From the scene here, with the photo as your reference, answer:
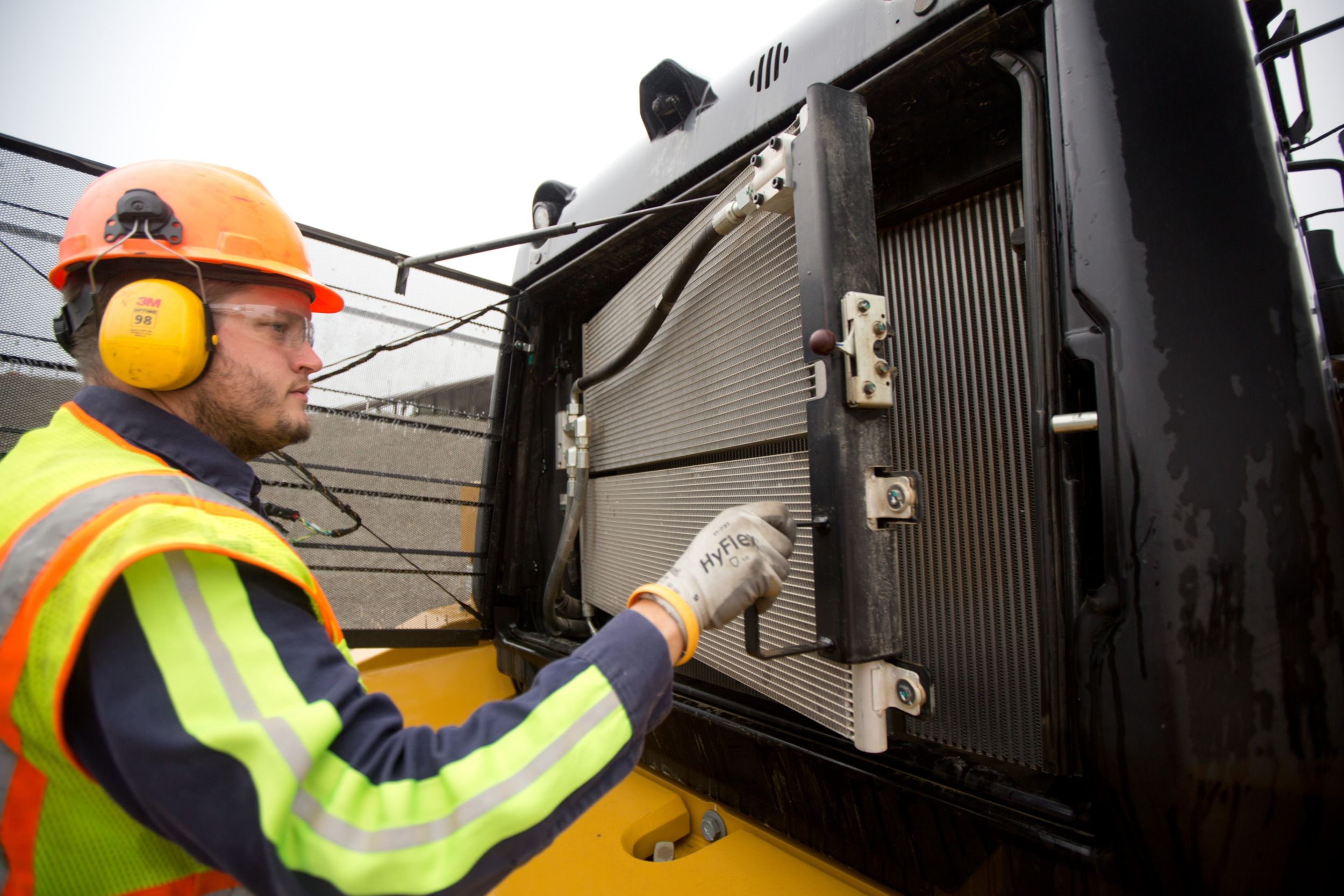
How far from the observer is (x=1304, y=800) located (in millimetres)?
944

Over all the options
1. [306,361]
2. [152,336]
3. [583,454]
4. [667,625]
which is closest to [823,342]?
[667,625]

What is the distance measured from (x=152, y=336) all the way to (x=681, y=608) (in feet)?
2.89

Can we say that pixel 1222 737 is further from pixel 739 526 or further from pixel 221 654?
pixel 221 654

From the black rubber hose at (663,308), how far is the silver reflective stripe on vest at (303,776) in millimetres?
1287

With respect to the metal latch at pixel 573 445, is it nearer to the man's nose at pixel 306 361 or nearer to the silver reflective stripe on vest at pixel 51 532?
the man's nose at pixel 306 361

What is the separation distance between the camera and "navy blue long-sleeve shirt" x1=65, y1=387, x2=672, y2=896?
0.65 m

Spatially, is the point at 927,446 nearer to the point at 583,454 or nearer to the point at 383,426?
the point at 583,454

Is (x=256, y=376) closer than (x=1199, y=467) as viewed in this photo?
No

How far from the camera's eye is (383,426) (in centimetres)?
272

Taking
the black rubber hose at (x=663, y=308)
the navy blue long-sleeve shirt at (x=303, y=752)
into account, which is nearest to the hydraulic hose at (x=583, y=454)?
the black rubber hose at (x=663, y=308)

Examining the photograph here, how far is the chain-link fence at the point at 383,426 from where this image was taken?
7.22 feet

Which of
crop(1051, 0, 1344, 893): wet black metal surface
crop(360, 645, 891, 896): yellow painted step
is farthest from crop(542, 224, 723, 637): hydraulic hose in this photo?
crop(1051, 0, 1344, 893): wet black metal surface

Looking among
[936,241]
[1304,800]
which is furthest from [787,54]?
[1304,800]

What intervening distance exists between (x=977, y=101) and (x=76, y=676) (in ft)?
5.88
